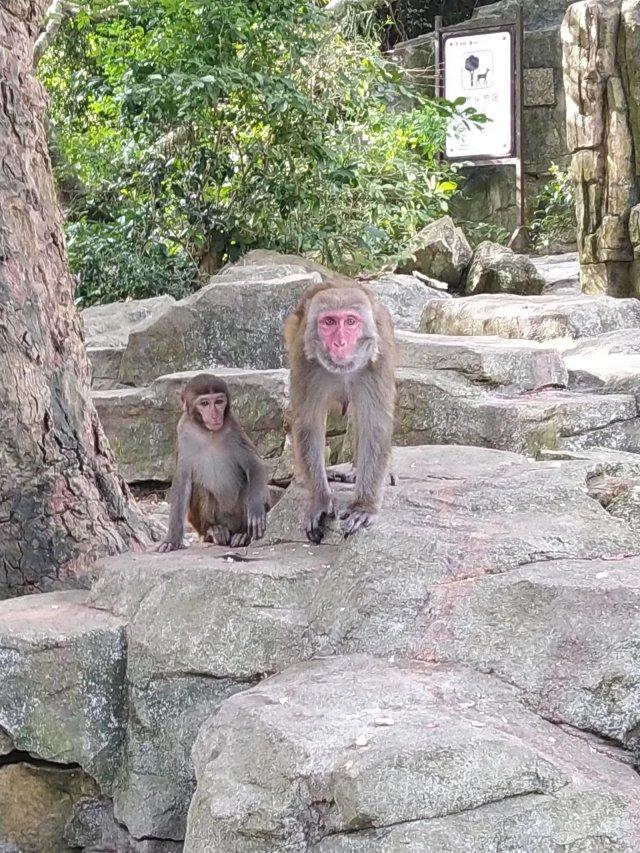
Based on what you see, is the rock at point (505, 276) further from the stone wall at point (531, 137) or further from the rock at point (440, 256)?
the stone wall at point (531, 137)

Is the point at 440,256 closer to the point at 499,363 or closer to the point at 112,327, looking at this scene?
the point at 112,327

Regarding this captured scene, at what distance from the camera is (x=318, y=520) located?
443 centimetres

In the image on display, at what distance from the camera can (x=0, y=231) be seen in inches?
188

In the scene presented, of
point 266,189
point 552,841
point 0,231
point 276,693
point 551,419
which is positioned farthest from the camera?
point 266,189

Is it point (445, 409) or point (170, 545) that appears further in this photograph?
point (445, 409)

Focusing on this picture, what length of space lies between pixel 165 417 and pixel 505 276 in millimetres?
5752

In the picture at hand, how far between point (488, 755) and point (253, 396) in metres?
4.38

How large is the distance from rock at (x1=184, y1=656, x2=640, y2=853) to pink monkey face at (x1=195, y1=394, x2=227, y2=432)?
1.82 meters

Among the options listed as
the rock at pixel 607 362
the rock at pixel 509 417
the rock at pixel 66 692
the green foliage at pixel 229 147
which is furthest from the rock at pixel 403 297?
the rock at pixel 66 692

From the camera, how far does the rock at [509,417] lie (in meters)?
5.96

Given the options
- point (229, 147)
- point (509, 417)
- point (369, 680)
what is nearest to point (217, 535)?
point (509, 417)

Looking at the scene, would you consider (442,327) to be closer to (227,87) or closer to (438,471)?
(227,87)

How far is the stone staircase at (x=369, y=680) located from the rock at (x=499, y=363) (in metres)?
1.30

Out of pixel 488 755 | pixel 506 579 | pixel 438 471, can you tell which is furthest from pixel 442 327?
pixel 488 755
